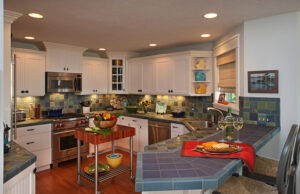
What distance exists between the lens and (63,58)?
4406 millimetres

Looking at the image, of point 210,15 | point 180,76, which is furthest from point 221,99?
point 210,15

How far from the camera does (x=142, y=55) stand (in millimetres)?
5438

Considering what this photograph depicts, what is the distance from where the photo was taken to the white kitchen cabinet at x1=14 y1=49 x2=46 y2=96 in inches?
152

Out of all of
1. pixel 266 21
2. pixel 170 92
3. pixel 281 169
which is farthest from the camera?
pixel 170 92

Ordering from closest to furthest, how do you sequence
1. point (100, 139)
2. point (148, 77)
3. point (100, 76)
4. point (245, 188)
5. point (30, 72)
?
point (245, 188) → point (100, 139) → point (30, 72) → point (148, 77) → point (100, 76)

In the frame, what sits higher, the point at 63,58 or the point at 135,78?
the point at 63,58

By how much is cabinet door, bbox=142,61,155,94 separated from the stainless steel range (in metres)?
1.63

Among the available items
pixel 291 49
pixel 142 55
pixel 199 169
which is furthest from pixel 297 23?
pixel 142 55

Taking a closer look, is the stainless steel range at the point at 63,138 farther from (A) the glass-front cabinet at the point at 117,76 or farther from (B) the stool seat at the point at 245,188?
(B) the stool seat at the point at 245,188

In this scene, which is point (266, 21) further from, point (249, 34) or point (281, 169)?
point (281, 169)

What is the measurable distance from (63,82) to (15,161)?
2.91 metres

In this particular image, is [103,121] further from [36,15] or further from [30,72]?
[30,72]

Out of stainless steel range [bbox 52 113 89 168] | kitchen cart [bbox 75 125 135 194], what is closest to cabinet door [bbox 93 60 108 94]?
stainless steel range [bbox 52 113 89 168]

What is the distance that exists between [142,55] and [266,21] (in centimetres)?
322
